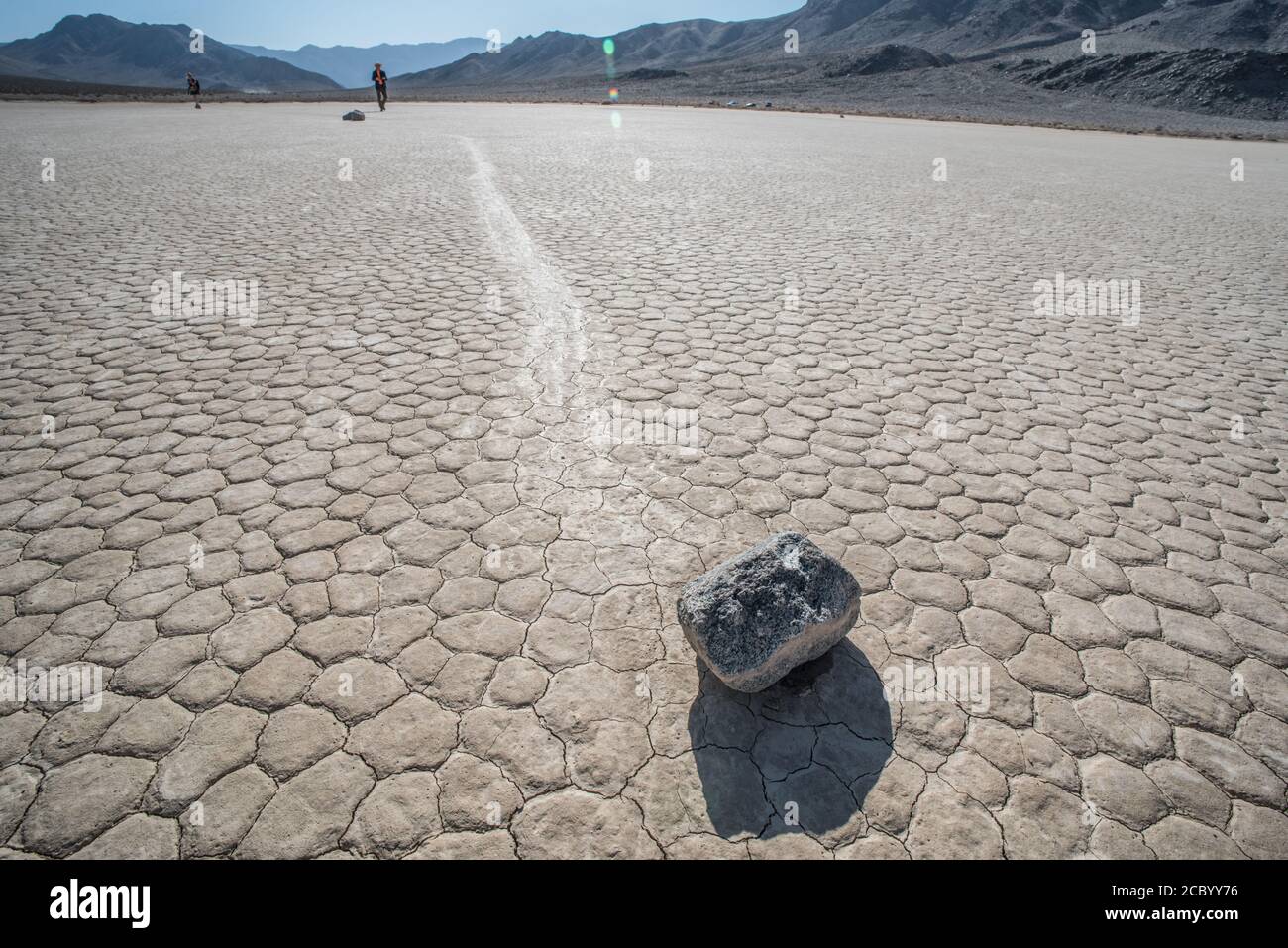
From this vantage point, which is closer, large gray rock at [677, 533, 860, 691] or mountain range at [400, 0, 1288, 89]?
large gray rock at [677, 533, 860, 691]

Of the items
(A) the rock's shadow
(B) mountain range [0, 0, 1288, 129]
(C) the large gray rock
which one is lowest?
(A) the rock's shadow

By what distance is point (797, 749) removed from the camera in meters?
2.19

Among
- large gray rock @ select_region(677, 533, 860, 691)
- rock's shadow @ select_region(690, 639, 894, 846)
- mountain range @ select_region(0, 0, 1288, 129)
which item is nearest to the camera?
rock's shadow @ select_region(690, 639, 894, 846)

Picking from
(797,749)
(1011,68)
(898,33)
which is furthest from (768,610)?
(898,33)

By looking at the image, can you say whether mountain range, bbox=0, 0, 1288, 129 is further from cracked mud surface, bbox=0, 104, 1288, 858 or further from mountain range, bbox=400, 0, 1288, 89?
cracked mud surface, bbox=0, 104, 1288, 858

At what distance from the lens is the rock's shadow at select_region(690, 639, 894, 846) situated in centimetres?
199

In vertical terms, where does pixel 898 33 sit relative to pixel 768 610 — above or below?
above

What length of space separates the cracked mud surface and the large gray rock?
203 millimetres

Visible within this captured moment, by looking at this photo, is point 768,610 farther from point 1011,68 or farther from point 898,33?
point 898,33

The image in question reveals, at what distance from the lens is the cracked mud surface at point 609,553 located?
2.03 metres

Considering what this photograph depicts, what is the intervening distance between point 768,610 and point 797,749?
0.49 metres

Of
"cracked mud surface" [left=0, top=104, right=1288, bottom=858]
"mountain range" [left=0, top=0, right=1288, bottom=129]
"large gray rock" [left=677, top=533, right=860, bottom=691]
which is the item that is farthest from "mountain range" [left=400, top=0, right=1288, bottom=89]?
"large gray rock" [left=677, top=533, right=860, bottom=691]

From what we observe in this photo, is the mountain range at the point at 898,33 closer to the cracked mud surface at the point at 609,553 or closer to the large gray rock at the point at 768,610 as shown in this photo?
the cracked mud surface at the point at 609,553

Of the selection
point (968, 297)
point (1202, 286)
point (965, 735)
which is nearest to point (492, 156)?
point (968, 297)
